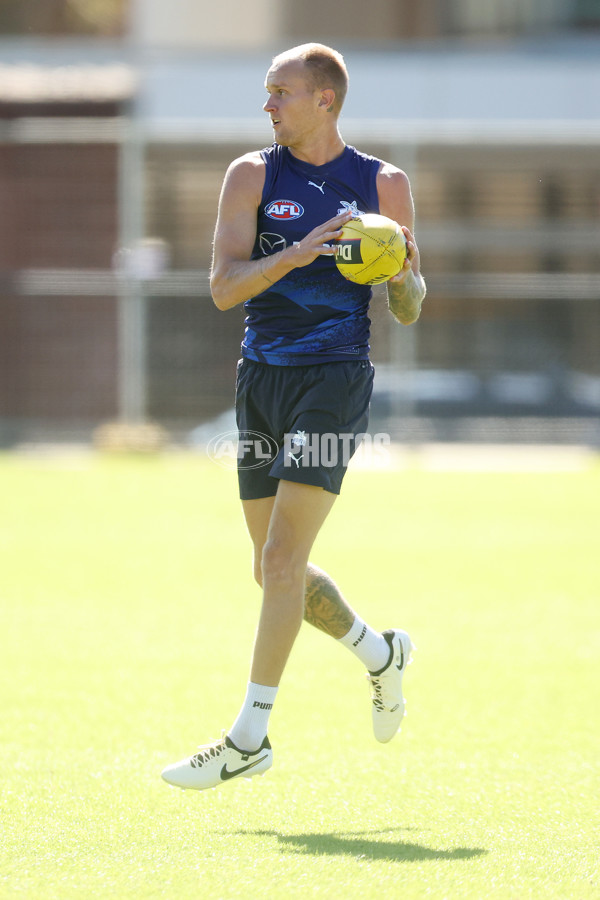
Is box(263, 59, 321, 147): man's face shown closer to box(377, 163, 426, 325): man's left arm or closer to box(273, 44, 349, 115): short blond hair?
box(273, 44, 349, 115): short blond hair

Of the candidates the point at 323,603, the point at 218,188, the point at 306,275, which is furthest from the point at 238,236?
the point at 218,188

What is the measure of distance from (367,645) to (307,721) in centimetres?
68

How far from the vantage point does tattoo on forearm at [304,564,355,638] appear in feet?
15.6

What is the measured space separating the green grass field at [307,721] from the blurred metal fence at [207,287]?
672cm

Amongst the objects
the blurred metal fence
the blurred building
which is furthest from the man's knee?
the blurred building

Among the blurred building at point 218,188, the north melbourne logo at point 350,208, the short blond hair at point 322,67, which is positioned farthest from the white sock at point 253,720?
the blurred building at point 218,188

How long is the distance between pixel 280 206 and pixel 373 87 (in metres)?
18.5

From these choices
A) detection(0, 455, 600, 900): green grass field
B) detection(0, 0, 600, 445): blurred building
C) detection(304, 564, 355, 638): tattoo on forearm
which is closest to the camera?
detection(0, 455, 600, 900): green grass field

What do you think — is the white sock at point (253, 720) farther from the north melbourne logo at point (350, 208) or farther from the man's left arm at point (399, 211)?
the north melbourne logo at point (350, 208)

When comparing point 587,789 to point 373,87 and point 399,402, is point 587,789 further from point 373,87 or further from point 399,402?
point 373,87

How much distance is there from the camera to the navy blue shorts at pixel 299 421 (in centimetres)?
447

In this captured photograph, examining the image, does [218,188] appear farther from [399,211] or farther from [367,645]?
[367,645]

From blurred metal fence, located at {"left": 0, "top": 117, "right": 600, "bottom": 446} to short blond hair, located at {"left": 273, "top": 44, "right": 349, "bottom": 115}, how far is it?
11.7 meters

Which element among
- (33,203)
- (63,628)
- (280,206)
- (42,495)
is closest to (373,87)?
(33,203)
